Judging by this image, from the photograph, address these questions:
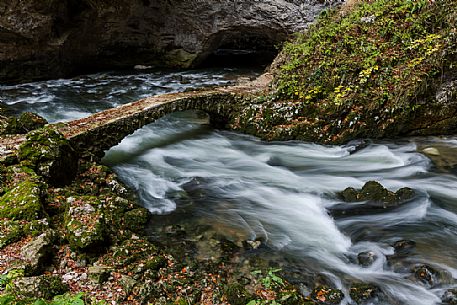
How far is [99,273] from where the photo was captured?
3.67m

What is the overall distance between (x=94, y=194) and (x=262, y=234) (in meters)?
2.54

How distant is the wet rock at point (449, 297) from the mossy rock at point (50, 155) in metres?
5.05

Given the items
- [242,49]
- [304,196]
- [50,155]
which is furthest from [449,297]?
[242,49]

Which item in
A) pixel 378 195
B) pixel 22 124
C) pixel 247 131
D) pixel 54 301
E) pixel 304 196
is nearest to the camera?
pixel 54 301

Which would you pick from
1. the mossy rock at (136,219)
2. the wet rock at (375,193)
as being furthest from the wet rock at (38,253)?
the wet rock at (375,193)

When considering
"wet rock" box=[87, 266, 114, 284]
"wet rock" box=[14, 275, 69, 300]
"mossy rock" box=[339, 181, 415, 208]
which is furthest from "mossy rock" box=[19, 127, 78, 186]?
"mossy rock" box=[339, 181, 415, 208]

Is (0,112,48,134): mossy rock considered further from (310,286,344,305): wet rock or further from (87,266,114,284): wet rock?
(310,286,344,305): wet rock

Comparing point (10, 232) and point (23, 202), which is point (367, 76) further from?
point (10, 232)

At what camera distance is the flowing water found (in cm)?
447

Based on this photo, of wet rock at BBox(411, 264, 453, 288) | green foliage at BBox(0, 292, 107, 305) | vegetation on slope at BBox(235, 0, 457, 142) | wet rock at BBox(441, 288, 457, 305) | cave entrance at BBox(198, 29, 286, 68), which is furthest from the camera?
cave entrance at BBox(198, 29, 286, 68)

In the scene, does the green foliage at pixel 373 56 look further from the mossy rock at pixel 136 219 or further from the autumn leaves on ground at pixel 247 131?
the mossy rock at pixel 136 219

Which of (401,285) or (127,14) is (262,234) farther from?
(127,14)

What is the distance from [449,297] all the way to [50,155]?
17.2ft

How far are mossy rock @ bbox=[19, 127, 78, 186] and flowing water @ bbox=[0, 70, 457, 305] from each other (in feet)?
4.01
